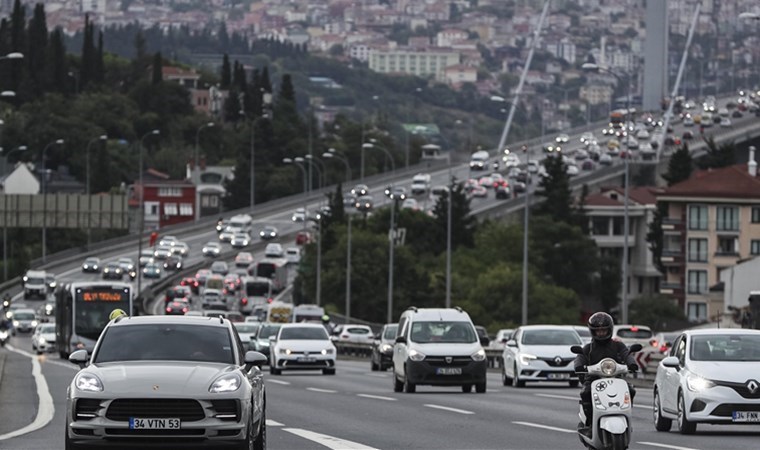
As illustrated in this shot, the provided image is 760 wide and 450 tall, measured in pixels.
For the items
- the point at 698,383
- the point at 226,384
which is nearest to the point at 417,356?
the point at 698,383

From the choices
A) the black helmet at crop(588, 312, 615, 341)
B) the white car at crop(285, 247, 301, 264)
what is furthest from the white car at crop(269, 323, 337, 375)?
the white car at crop(285, 247, 301, 264)

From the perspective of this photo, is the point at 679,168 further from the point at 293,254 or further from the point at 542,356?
the point at 542,356

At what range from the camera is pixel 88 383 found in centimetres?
1831

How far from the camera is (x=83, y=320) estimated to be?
208 feet

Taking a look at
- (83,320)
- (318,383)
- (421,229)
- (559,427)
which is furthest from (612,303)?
(559,427)

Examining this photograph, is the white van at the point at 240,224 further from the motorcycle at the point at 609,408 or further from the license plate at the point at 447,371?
the motorcycle at the point at 609,408

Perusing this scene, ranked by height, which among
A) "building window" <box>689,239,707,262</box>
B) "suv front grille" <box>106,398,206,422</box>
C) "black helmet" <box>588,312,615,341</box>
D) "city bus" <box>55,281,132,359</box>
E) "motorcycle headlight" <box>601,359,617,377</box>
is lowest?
"building window" <box>689,239,707,262</box>

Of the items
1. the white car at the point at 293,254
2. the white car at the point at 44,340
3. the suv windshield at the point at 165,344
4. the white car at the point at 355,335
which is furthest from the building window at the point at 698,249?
the suv windshield at the point at 165,344

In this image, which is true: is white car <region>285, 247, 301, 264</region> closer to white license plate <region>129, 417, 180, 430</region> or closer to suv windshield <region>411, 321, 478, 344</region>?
suv windshield <region>411, 321, 478, 344</region>

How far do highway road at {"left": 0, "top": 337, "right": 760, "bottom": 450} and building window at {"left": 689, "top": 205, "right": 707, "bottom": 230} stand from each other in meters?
102

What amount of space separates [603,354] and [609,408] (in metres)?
0.82

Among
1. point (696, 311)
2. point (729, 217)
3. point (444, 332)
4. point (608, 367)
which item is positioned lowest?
point (696, 311)

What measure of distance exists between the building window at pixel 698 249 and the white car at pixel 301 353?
311 ft

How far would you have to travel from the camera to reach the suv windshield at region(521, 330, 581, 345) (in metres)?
42.1
